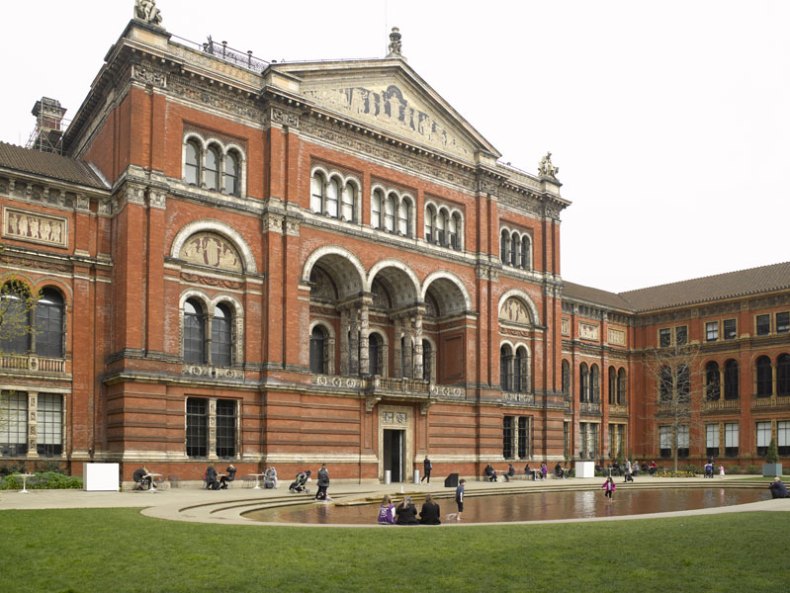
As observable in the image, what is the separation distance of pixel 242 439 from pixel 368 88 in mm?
21092

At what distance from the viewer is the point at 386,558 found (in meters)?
16.3

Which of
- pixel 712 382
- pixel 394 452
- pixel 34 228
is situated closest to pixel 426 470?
pixel 394 452

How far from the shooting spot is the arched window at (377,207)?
49062mm

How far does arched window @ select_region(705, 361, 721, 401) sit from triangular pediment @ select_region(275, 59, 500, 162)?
2860 centimetres

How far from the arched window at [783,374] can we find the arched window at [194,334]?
150 feet

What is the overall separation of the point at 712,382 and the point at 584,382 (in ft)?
34.3

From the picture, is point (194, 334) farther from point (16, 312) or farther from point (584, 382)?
point (584, 382)

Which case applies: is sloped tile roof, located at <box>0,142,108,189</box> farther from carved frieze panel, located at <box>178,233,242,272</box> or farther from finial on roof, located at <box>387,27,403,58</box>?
finial on roof, located at <box>387,27,403,58</box>

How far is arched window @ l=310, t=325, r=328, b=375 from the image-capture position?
49219mm

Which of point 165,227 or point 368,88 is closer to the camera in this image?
point 165,227

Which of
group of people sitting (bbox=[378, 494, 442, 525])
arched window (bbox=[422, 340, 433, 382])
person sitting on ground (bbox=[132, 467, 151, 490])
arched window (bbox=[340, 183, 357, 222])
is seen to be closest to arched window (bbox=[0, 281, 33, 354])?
person sitting on ground (bbox=[132, 467, 151, 490])

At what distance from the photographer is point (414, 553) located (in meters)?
17.0

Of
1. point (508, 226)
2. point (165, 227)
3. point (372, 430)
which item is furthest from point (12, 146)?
point (508, 226)

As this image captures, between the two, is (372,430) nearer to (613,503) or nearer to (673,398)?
(613,503)
